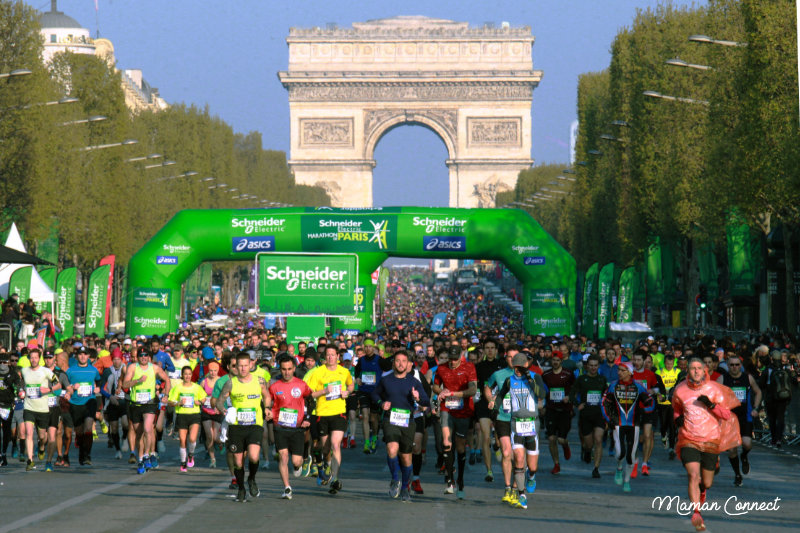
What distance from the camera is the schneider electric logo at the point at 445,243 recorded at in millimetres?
43812

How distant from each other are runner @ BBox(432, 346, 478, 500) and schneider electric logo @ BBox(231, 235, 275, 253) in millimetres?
25778

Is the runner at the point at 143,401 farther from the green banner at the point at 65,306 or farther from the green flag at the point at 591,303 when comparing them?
the green flag at the point at 591,303

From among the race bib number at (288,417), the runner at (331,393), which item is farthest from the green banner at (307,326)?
the race bib number at (288,417)

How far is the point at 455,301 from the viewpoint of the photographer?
340 feet

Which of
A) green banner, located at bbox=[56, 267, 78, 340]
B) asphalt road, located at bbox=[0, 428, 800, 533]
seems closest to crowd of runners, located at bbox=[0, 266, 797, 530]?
asphalt road, located at bbox=[0, 428, 800, 533]

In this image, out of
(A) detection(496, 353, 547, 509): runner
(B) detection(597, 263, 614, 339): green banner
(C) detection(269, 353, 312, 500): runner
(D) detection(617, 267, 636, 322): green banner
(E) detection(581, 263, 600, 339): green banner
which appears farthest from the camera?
(E) detection(581, 263, 600, 339): green banner

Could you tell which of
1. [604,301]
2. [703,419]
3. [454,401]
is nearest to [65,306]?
[604,301]

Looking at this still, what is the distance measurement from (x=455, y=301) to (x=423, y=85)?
123 feet

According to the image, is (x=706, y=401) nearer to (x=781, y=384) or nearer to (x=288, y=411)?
(x=288, y=411)

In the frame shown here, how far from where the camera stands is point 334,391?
697 inches

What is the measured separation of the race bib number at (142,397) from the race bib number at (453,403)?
14.3ft

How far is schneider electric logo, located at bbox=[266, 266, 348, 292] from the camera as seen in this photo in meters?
37.4

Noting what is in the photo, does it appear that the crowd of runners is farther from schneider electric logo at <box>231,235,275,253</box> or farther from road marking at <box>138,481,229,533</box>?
schneider electric logo at <box>231,235,275,253</box>

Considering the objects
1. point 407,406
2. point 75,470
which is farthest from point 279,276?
point 407,406
